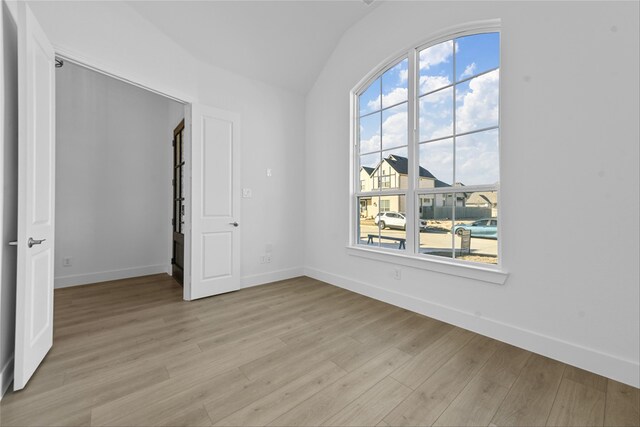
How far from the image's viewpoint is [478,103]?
2.41 m

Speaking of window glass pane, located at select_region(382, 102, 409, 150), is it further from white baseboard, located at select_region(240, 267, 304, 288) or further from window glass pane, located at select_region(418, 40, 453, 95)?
white baseboard, located at select_region(240, 267, 304, 288)

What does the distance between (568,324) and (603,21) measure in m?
2.04

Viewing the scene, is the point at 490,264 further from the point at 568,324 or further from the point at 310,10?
the point at 310,10

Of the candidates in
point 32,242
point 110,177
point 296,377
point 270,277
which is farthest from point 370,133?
point 110,177

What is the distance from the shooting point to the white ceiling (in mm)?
2791

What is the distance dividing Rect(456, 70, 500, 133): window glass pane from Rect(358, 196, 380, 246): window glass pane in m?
1.24

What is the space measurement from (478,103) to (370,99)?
1340 millimetres

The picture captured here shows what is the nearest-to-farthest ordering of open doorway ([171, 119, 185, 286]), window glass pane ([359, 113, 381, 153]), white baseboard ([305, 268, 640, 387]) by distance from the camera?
1. white baseboard ([305, 268, 640, 387])
2. window glass pane ([359, 113, 381, 153])
3. open doorway ([171, 119, 185, 286])

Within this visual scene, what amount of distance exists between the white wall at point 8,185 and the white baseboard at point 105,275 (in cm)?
227

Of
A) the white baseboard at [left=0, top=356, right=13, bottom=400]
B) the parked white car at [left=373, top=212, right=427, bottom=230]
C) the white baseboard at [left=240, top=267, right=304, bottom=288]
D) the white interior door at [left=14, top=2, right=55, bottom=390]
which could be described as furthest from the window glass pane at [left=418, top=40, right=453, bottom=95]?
the white baseboard at [left=0, top=356, right=13, bottom=400]

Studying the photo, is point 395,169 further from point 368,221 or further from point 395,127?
point 368,221

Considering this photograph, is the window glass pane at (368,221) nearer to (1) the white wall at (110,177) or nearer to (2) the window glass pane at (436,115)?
(2) the window glass pane at (436,115)

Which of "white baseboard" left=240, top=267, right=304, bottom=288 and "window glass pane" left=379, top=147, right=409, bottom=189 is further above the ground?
"window glass pane" left=379, top=147, right=409, bottom=189

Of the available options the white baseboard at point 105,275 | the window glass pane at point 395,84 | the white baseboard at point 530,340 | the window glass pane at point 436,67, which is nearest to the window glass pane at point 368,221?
the white baseboard at point 530,340
